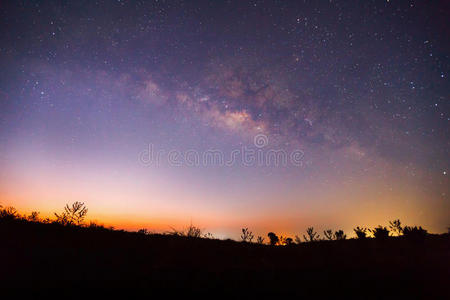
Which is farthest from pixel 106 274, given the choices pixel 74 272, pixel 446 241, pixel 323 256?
pixel 446 241

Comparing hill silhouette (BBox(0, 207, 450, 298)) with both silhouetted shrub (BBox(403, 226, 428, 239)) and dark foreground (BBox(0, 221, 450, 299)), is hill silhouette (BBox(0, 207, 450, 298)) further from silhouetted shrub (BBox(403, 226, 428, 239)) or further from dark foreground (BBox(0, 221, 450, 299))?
silhouetted shrub (BBox(403, 226, 428, 239))

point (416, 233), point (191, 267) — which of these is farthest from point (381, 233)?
point (191, 267)

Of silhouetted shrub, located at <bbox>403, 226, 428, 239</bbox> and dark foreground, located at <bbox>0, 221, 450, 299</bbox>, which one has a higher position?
silhouetted shrub, located at <bbox>403, 226, 428, 239</bbox>

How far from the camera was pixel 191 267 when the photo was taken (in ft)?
20.0

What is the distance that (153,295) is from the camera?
4.28m

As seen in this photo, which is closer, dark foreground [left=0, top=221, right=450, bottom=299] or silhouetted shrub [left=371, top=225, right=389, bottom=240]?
dark foreground [left=0, top=221, right=450, bottom=299]

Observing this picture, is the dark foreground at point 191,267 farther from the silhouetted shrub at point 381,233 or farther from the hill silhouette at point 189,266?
the silhouetted shrub at point 381,233

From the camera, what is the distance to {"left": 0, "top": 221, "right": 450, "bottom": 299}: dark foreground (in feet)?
15.6

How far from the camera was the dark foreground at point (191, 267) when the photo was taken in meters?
4.75

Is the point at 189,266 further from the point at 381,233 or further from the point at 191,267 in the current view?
the point at 381,233

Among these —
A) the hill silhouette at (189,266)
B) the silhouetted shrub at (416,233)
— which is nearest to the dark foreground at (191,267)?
the hill silhouette at (189,266)

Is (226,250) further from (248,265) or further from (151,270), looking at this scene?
(151,270)

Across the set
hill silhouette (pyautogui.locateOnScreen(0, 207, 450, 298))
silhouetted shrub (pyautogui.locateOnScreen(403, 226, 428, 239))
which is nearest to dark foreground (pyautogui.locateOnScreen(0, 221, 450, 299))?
hill silhouette (pyautogui.locateOnScreen(0, 207, 450, 298))

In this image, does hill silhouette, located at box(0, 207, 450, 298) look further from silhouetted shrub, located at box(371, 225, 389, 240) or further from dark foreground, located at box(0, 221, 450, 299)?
silhouetted shrub, located at box(371, 225, 389, 240)
